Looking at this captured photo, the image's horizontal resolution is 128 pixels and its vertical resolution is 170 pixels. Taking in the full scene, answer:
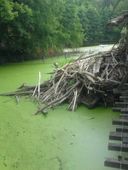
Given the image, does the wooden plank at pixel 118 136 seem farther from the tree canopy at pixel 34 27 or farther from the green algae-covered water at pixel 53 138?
the tree canopy at pixel 34 27

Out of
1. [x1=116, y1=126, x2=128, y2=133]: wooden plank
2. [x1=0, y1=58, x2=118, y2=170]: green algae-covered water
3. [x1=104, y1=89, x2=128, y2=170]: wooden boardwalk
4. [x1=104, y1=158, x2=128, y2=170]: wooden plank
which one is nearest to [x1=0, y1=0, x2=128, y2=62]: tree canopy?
[x1=0, y1=58, x2=118, y2=170]: green algae-covered water

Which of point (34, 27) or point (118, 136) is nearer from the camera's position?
point (118, 136)

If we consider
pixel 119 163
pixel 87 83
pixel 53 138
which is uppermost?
pixel 119 163

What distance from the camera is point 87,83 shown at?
29.2 ft

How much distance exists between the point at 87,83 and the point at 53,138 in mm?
2517

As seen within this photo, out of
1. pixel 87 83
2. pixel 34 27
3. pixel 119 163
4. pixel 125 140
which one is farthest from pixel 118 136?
pixel 34 27

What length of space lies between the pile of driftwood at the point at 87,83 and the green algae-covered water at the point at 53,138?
11.7 inches

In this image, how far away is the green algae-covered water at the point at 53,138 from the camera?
5602 mm

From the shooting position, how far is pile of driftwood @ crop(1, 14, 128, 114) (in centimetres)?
863

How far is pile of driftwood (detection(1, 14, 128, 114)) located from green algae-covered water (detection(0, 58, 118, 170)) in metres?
0.30

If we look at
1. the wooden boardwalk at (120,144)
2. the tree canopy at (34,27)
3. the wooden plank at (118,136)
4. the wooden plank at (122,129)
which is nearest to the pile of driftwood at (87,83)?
the wooden boardwalk at (120,144)

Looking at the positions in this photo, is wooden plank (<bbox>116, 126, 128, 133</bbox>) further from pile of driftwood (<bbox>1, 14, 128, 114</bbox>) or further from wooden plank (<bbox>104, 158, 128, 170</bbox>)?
pile of driftwood (<bbox>1, 14, 128, 114</bbox>)

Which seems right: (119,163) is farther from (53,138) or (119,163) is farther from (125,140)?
(53,138)

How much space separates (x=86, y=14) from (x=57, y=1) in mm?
17835
